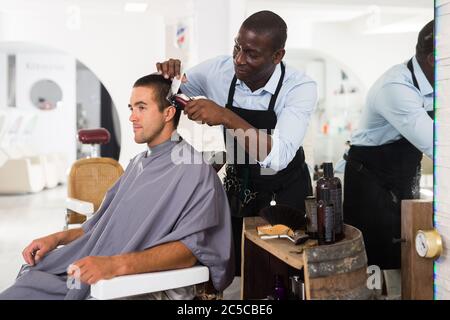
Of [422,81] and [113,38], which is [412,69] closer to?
[422,81]

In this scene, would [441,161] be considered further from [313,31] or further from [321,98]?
[321,98]

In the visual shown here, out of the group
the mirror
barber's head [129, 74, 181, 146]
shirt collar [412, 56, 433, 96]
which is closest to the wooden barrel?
shirt collar [412, 56, 433, 96]

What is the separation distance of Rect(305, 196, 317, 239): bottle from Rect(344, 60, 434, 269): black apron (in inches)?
16.8

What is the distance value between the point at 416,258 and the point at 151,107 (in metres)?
1.07

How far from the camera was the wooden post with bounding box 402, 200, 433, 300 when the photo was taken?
1.60m

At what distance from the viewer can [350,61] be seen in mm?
2842

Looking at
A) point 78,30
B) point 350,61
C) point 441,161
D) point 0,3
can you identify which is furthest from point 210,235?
point 350,61

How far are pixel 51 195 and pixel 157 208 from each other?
125 cm

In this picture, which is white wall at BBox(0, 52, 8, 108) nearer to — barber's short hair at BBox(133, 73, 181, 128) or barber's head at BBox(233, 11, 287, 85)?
barber's short hair at BBox(133, 73, 181, 128)

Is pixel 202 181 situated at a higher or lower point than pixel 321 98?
lower

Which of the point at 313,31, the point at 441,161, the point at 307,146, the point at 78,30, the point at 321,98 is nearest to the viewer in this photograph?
the point at 441,161

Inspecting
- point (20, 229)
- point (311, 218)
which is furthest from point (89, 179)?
point (311, 218)

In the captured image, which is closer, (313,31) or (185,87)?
(185,87)

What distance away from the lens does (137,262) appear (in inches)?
60.4
